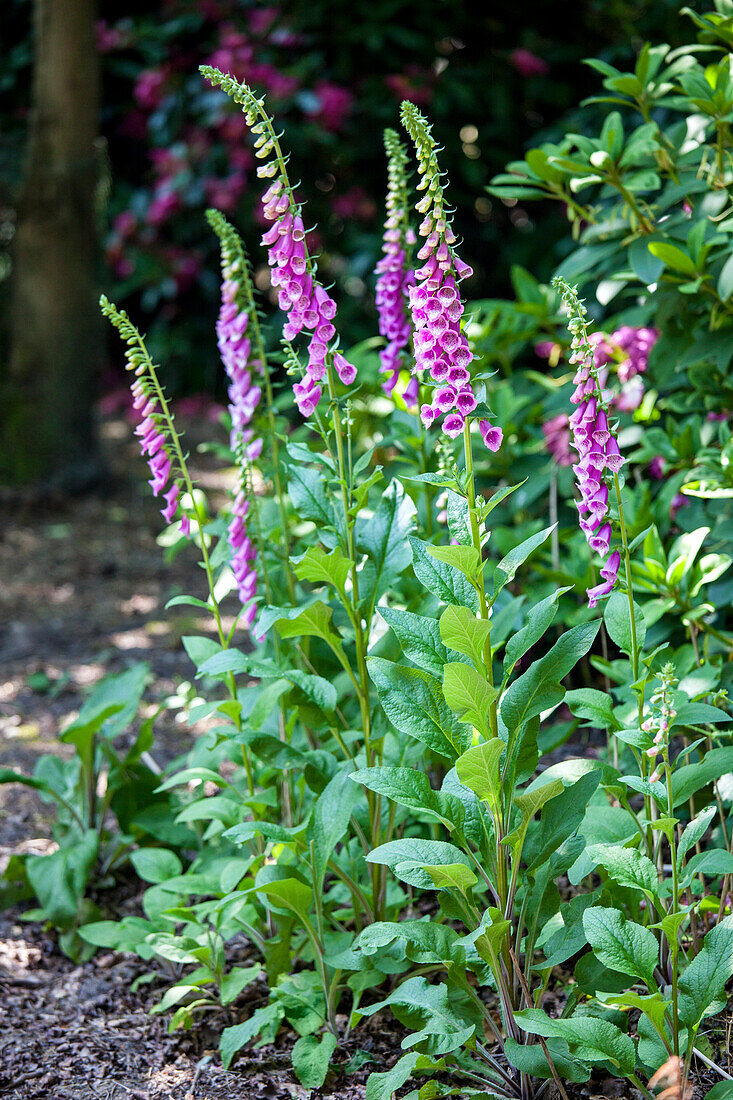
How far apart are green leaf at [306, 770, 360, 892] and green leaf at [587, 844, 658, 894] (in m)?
0.47

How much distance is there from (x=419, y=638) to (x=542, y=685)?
8.6 inches

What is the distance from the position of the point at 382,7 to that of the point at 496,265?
158 cm

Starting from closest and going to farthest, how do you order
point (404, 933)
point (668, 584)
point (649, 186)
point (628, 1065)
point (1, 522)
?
1. point (628, 1065)
2. point (404, 933)
3. point (668, 584)
4. point (649, 186)
5. point (1, 522)

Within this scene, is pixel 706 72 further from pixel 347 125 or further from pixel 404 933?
pixel 347 125

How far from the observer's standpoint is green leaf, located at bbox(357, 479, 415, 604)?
1.90 meters

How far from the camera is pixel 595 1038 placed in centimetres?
148

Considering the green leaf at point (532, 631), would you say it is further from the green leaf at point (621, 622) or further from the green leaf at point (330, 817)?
the green leaf at point (330, 817)

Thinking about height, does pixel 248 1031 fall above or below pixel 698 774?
below

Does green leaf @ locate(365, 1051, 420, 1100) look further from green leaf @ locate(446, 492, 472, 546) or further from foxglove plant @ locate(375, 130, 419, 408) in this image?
foxglove plant @ locate(375, 130, 419, 408)

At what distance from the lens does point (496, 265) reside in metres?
6.11

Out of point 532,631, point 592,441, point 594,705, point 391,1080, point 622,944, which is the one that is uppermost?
point 592,441

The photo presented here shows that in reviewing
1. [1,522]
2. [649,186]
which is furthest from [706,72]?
[1,522]

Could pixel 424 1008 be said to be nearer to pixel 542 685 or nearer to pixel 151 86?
pixel 542 685

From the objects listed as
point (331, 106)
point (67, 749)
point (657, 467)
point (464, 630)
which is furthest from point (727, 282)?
point (331, 106)
